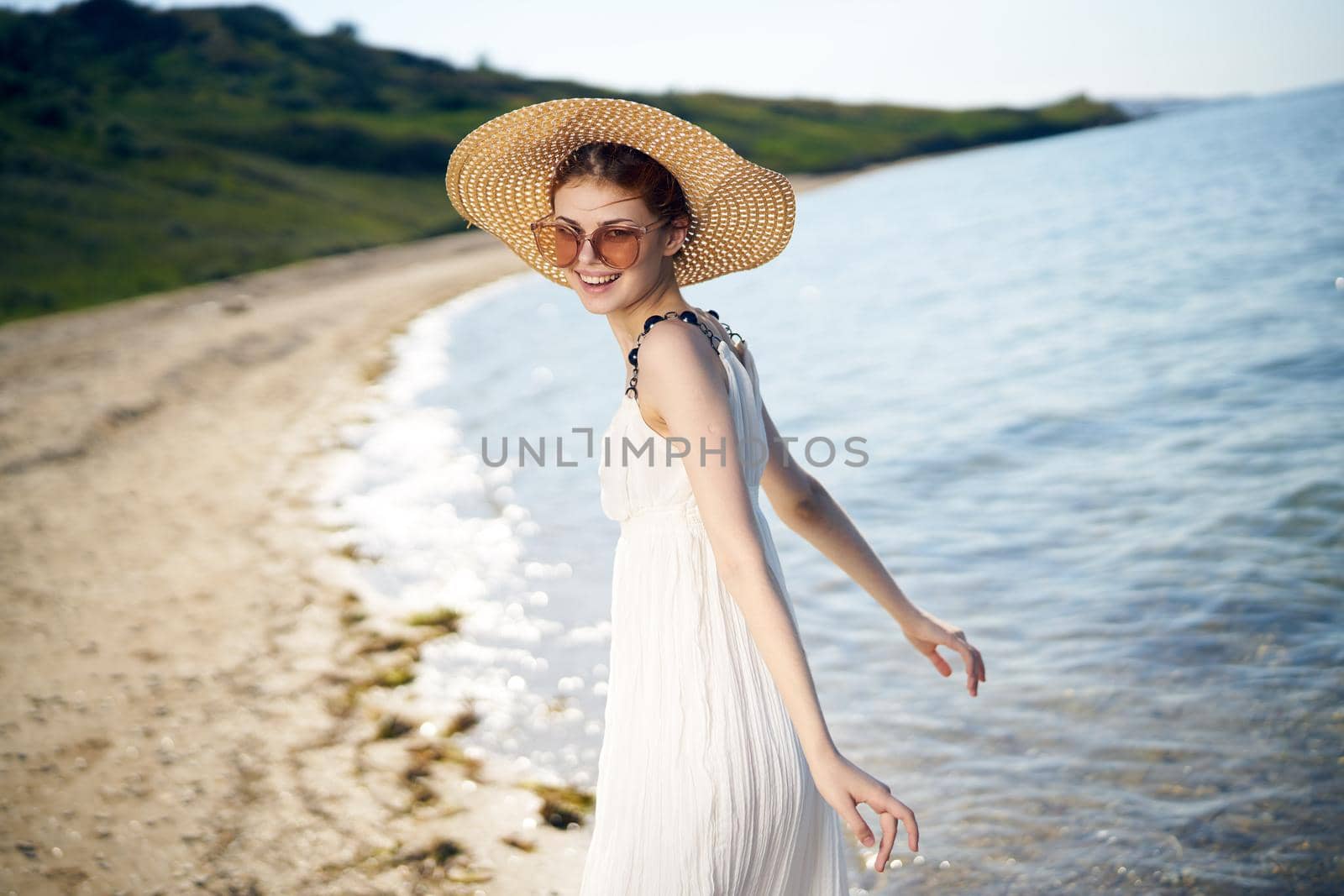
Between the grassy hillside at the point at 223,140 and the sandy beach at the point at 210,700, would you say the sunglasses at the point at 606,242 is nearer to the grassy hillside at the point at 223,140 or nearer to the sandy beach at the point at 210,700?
the sandy beach at the point at 210,700

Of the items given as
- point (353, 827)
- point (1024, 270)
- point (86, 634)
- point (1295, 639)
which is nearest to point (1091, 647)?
point (1295, 639)

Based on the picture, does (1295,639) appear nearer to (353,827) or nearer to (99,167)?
(353,827)

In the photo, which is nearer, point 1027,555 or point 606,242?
point 606,242

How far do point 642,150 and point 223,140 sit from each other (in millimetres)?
47055

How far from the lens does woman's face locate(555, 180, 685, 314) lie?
6.48ft

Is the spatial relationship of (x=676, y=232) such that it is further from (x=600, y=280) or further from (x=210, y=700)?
(x=210, y=700)

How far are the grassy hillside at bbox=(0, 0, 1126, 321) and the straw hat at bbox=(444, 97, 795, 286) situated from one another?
804 inches

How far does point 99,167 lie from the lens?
3238 cm

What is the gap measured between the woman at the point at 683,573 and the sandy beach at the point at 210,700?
1736 mm

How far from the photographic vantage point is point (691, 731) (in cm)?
184

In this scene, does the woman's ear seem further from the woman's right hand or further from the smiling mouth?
the woman's right hand

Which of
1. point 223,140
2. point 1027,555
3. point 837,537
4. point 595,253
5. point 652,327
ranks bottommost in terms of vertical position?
point 1027,555

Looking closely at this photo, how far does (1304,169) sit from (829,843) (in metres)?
32.9

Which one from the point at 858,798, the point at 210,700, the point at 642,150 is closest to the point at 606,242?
the point at 642,150
